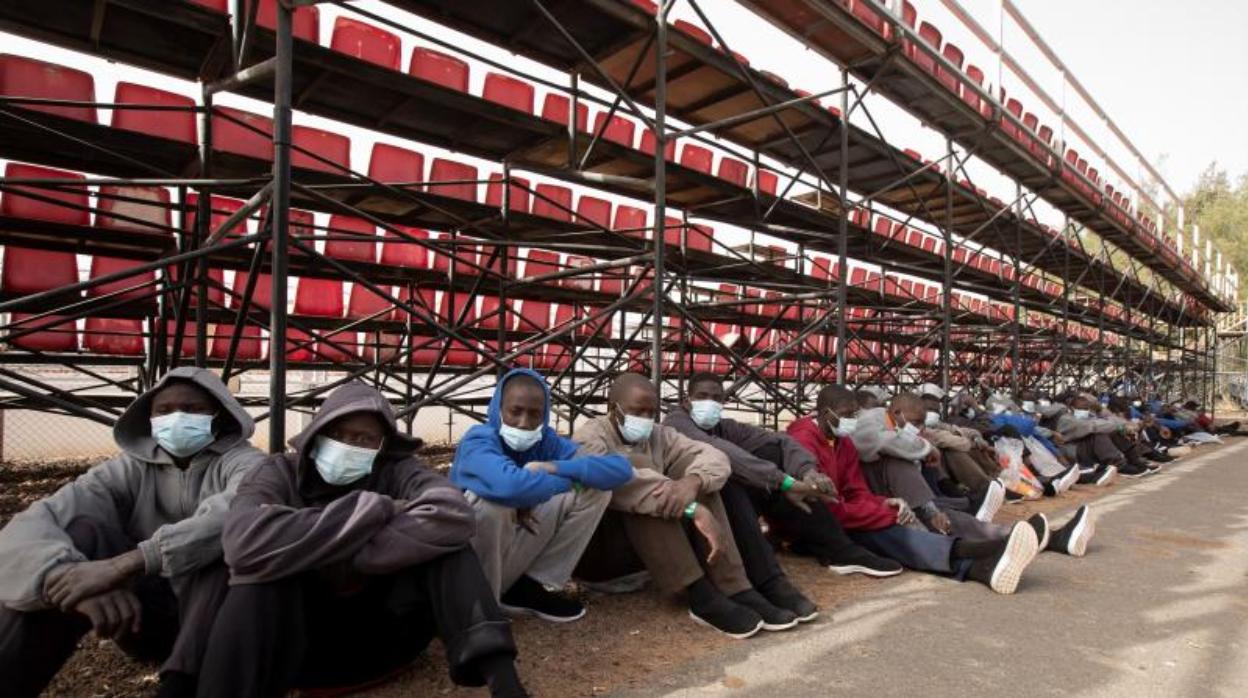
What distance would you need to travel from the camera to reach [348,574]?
2.14m

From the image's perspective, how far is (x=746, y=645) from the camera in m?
2.83

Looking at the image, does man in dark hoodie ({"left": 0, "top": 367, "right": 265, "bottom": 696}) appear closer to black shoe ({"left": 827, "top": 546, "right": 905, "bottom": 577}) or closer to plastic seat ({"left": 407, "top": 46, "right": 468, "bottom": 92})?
black shoe ({"left": 827, "top": 546, "right": 905, "bottom": 577})

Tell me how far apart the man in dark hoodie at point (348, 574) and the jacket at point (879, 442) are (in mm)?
3111

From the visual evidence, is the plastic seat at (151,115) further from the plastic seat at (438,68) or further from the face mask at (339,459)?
the face mask at (339,459)

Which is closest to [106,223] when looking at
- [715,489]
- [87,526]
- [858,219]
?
[87,526]

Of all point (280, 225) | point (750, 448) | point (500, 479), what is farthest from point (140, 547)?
point (750, 448)

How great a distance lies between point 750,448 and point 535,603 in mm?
1601

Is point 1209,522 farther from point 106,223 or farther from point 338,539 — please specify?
point 106,223

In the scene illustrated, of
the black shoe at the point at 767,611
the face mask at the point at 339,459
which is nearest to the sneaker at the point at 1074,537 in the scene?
the black shoe at the point at 767,611

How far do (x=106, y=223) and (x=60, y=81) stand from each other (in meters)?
0.90

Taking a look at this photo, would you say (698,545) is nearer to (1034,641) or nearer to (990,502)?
(1034,641)

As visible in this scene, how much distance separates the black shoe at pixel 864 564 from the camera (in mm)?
3834

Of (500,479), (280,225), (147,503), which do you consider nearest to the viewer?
(147,503)

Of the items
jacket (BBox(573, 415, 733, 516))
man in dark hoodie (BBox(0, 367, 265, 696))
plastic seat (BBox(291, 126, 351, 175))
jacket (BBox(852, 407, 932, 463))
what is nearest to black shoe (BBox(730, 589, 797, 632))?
jacket (BBox(573, 415, 733, 516))
